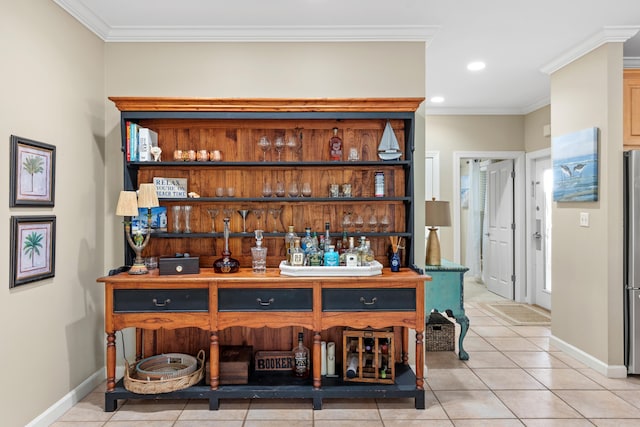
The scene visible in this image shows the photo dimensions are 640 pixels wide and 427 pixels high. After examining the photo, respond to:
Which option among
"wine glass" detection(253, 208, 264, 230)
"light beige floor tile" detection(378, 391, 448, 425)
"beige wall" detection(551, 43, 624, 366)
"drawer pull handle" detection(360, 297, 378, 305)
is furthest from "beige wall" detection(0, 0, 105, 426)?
"beige wall" detection(551, 43, 624, 366)

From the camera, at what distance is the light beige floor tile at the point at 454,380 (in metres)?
3.17

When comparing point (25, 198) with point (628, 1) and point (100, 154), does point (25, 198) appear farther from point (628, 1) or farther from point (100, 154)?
point (628, 1)

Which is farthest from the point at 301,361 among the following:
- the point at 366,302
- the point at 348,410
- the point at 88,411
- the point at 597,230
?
the point at 597,230

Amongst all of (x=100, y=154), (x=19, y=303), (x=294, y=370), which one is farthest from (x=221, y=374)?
(x=100, y=154)

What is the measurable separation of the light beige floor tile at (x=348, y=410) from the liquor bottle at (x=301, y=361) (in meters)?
0.24

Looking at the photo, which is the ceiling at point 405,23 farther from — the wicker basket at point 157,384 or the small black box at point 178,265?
the wicker basket at point 157,384

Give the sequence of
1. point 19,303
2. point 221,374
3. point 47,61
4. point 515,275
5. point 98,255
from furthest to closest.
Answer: point 515,275
point 98,255
point 221,374
point 47,61
point 19,303

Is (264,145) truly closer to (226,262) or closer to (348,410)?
(226,262)

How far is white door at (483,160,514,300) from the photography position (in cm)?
607

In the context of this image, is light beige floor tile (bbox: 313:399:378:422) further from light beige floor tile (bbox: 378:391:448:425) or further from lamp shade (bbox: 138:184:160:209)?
lamp shade (bbox: 138:184:160:209)

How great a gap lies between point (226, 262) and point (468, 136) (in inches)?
164

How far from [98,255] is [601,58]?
4.17m

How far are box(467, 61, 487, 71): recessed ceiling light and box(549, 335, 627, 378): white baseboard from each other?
8.76 feet

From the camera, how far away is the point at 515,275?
5980mm
